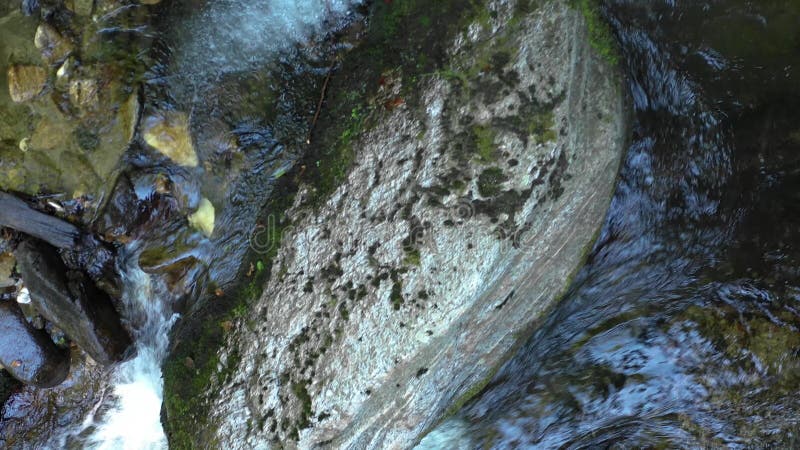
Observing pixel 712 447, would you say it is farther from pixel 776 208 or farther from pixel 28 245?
pixel 28 245

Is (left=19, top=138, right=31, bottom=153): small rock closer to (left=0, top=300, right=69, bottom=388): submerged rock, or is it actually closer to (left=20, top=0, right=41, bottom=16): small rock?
(left=20, top=0, right=41, bottom=16): small rock

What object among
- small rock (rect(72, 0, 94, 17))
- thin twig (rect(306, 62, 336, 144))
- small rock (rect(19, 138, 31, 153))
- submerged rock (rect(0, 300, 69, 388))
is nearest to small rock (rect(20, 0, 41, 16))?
small rock (rect(72, 0, 94, 17))

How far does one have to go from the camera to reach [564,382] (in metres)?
3.58

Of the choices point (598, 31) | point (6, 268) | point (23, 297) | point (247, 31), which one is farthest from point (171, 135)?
point (598, 31)

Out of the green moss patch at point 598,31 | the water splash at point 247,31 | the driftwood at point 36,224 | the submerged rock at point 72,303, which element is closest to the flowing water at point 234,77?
the water splash at point 247,31

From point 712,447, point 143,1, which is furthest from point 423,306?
point 143,1

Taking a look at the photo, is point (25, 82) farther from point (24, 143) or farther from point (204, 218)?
point (204, 218)

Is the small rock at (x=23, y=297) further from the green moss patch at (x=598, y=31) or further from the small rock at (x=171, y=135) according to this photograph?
the green moss patch at (x=598, y=31)

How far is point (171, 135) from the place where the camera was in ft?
12.6

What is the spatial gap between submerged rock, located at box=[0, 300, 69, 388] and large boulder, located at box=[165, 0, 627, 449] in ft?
6.32

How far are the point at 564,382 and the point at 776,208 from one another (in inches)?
64.7

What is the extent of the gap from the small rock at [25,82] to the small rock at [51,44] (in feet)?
0.39

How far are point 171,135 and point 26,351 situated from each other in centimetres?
223

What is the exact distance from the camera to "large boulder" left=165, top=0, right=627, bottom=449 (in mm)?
3088
